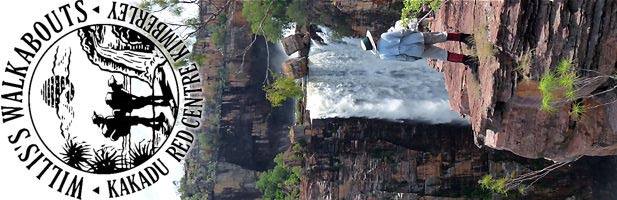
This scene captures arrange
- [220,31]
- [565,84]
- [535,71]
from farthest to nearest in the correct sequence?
1. [220,31]
2. [535,71]
3. [565,84]

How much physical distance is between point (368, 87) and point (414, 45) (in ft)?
23.7

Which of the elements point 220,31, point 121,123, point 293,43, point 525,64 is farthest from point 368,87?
point 525,64

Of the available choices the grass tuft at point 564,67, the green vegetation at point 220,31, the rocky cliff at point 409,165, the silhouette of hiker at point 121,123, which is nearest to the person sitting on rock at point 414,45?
the grass tuft at point 564,67

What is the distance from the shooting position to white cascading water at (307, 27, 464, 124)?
12.8 m

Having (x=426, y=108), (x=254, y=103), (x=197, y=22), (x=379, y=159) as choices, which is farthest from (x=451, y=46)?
(x=254, y=103)

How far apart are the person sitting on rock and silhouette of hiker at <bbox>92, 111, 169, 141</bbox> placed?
3.32m

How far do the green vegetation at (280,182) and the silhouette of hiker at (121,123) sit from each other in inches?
204

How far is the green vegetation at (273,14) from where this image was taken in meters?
12.4

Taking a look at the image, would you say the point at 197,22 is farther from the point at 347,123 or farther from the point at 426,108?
the point at 426,108

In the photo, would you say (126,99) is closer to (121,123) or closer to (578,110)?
(121,123)

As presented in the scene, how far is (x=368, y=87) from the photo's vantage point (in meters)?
13.7

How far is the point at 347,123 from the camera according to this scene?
1229 centimetres

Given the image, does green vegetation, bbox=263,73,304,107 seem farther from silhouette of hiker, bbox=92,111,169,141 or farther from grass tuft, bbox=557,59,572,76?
grass tuft, bbox=557,59,572,76

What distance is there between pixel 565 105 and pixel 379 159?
572 centimetres
